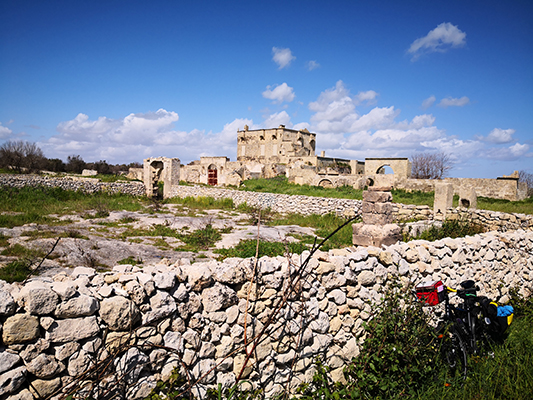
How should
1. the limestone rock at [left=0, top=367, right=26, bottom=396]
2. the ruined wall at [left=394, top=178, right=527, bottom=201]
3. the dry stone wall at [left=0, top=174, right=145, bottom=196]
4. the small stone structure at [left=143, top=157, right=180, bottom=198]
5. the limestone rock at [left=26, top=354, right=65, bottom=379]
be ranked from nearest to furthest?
the limestone rock at [left=0, top=367, right=26, bottom=396], the limestone rock at [left=26, top=354, right=65, bottom=379], the dry stone wall at [left=0, top=174, right=145, bottom=196], the ruined wall at [left=394, top=178, right=527, bottom=201], the small stone structure at [left=143, top=157, right=180, bottom=198]

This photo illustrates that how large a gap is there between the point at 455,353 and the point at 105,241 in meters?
8.26

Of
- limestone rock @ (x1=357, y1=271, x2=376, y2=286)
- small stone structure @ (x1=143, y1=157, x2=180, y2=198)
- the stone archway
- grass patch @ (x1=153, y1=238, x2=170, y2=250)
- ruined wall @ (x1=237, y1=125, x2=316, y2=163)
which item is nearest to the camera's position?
limestone rock @ (x1=357, y1=271, x2=376, y2=286)

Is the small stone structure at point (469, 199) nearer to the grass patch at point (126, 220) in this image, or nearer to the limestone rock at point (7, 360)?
the grass patch at point (126, 220)

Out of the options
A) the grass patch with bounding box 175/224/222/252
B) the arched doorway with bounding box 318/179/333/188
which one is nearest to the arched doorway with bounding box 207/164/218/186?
the arched doorway with bounding box 318/179/333/188

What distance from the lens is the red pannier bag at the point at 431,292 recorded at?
175 inches

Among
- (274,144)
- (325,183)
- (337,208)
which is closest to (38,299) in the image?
(337,208)

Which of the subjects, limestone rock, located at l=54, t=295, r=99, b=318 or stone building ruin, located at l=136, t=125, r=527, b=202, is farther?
stone building ruin, located at l=136, t=125, r=527, b=202

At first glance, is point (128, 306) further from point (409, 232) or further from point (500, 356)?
point (409, 232)

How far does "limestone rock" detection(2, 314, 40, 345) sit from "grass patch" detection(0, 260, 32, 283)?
2736 mm

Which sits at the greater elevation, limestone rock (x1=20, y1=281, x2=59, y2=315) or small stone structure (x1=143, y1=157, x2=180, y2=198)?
small stone structure (x1=143, y1=157, x2=180, y2=198)

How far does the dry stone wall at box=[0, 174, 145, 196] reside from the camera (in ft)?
53.5

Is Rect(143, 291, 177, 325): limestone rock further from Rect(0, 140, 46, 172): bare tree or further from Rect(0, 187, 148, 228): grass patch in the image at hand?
Rect(0, 140, 46, 172): bare tree

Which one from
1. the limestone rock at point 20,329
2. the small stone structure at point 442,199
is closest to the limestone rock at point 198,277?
the limestone rock at point 20,329

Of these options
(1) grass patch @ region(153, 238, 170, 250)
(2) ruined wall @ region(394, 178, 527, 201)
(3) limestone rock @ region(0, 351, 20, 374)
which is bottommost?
(1) grass patch @ region(153, 238, 170, 250)
